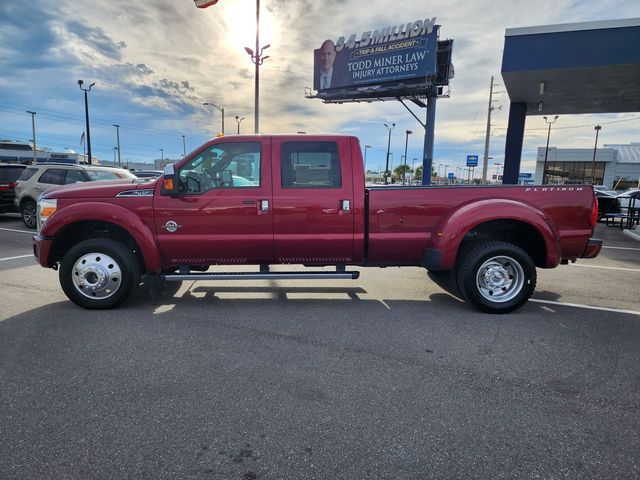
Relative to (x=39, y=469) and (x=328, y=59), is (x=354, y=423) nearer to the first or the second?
(x=39, y=469)

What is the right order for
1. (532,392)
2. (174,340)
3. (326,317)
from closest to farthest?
(532,392)
(174,340)
(326,317)

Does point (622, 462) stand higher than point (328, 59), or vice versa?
point (328, 59)

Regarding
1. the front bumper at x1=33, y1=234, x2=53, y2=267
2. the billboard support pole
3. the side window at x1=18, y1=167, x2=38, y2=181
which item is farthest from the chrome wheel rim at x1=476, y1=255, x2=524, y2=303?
the billboard support pole

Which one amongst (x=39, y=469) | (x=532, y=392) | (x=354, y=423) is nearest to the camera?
(x=39, y=469)

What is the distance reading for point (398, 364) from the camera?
3461mm

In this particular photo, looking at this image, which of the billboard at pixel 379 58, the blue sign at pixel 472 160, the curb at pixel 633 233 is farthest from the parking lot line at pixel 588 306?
the blue sign at pixel 472 160

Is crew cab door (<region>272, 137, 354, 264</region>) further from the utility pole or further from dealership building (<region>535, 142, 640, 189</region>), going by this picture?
dealership building (<region>535, 142, 640, 189</region>)

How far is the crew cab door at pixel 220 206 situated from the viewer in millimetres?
4754

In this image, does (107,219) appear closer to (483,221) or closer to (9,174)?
(483,221)

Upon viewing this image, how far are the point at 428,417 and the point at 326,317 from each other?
210 centimetres

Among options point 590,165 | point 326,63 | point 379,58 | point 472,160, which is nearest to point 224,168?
point 379,58

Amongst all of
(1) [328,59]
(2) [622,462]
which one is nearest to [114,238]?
(2) [622,462]

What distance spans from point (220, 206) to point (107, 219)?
1323mm

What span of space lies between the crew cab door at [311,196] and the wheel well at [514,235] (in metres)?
1.60
